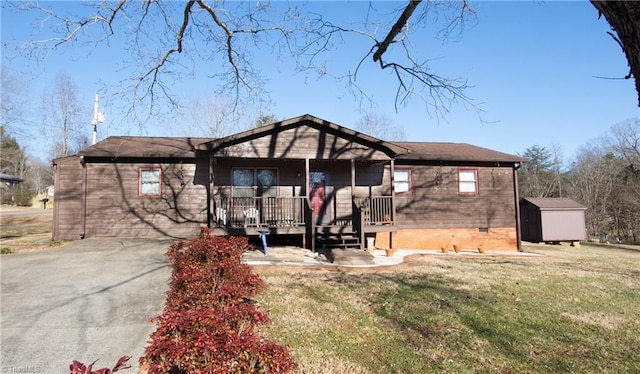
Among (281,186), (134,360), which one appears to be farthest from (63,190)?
(134,360)

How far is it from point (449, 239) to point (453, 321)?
1051 cm

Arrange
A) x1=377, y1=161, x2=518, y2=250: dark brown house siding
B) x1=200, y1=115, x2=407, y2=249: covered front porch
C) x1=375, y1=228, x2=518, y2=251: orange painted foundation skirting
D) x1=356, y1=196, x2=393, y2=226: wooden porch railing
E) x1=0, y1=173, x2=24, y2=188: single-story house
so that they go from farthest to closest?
x1=0, y1=173, x2=24, y2=188: single-story house < x1=377, y1=161, x2=518, y2=250: dark brown house siding < x1=375, y1=228, x2=518, y2=251: orange painted foundation skirting < x1=356, y1=196, x2=393, y2=226: wooden porch railing < x1=200, y1=115, x2=407, y2=249: covered front porch

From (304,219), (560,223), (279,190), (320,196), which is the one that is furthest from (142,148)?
(560,223)

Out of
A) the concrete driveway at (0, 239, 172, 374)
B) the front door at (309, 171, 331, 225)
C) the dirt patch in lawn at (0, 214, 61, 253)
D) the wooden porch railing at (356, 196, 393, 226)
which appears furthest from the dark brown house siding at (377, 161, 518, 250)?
the dirt patch in lawn at (0, 214, 61, 253)

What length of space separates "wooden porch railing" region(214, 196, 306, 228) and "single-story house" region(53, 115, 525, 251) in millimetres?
40

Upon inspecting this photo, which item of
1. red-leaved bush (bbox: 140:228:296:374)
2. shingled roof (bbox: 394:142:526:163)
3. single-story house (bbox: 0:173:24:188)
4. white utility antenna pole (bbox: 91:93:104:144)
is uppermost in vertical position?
white utility antenna pole (bbox: 91:93:104:144)

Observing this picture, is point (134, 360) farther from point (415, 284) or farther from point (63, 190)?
point (63, 190)

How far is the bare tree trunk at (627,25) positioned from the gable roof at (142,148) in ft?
39.8

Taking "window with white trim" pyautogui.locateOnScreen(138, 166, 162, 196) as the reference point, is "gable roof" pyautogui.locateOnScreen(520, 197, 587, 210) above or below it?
below

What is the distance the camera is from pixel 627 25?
5.66 ft

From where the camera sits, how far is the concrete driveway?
404 centimetres

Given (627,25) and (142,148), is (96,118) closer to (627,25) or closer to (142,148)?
(142,148)

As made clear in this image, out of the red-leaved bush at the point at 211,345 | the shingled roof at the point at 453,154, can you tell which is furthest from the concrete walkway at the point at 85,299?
the shingled roof at the point at 453,154

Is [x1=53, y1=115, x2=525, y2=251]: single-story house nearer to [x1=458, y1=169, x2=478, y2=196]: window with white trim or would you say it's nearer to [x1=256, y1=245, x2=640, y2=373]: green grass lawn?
[x1=458, y1=169, x2=478, y2=196]: window with white trim
